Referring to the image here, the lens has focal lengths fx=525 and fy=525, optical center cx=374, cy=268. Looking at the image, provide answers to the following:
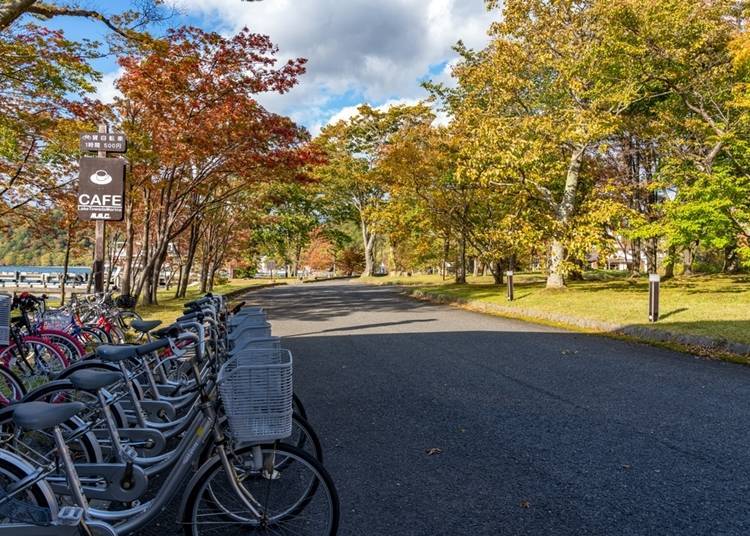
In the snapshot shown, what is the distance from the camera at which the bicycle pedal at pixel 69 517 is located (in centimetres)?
219

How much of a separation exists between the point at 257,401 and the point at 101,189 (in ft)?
27.6

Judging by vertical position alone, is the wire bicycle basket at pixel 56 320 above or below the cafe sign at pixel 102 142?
below

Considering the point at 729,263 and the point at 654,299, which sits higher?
the point at 729,263

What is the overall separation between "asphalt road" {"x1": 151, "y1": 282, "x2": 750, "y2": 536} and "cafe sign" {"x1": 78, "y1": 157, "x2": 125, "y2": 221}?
4430 millimetres

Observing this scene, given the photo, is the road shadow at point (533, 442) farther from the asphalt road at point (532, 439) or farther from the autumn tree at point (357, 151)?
the autumn tree at point (357, 151)

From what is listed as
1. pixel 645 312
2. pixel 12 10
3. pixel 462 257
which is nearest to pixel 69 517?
pixel 12 10

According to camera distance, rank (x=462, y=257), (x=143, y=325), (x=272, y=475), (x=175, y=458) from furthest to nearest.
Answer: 1. (x=462, y=257)
2. (x=143, y=325)
3. (x=175, y=458)
4. (x=272, y=475)

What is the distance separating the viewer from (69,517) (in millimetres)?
2191

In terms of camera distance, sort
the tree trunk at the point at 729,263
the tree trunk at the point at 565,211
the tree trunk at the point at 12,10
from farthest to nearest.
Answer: the tree trunk at the point at 729,263, the tree trunk at the point at 565,211, the tree trunk at the point at 12,10

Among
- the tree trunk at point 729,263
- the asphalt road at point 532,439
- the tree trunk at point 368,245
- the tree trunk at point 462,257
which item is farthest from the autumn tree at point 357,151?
the asphalt road at point 532,439

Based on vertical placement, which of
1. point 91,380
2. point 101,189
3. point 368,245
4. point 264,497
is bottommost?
point 264,497

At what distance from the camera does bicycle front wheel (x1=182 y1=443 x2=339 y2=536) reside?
98.7 inches

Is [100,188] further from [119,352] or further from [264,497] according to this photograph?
[264,497]

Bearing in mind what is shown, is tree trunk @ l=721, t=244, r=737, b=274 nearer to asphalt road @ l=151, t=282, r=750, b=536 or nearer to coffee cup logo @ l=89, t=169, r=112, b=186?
asphalt road @ l=151, t=282, r=750, b=536
